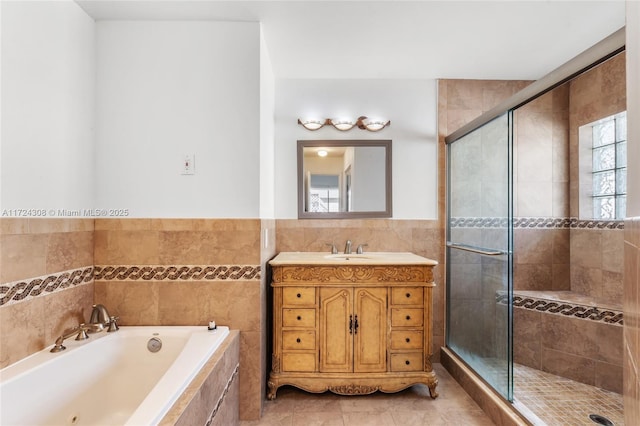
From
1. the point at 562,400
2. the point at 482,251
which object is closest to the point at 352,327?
the point at 482,251

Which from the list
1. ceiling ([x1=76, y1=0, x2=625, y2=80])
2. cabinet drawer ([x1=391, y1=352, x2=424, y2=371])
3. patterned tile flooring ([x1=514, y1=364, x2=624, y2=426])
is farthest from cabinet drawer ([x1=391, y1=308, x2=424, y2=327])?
ceiling ([x1=76, y1=0, x2=625, y2=80])

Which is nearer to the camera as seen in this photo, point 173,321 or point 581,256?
point 173,321

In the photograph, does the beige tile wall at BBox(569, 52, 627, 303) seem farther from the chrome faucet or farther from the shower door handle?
the chrome faucet

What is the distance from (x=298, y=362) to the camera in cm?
205

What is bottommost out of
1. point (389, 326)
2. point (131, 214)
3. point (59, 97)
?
point (389, 326)

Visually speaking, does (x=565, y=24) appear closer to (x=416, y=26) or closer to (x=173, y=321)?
(x=416, y=26)

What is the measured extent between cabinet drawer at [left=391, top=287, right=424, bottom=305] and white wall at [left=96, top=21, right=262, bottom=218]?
3.50 feet

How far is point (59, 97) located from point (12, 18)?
355 millimetres

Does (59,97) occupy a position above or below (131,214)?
above

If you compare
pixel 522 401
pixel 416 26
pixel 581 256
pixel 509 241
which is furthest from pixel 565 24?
pixel 522 401

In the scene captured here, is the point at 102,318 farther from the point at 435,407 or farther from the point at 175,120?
the point at 435,407

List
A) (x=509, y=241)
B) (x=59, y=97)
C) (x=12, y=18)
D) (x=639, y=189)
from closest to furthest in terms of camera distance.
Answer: (x=639, y=189) → (x=12, y=18) → (x=59, y=97) → (x=509, y=241)

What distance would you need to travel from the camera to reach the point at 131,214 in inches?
73.6

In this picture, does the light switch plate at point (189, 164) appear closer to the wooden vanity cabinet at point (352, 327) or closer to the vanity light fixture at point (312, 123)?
the wooden vanity cabinet at point (352, 327)
